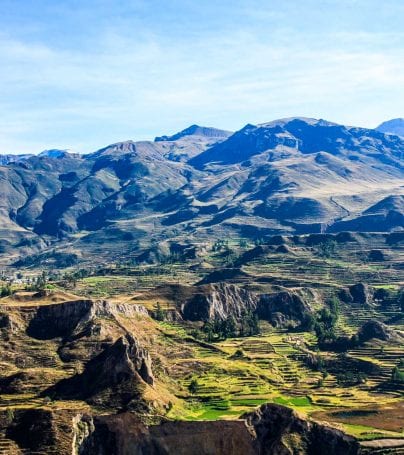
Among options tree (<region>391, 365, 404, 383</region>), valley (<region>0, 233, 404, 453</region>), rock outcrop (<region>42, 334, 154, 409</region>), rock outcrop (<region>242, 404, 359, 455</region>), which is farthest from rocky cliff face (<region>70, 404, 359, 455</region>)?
tree (<region>391, 365, 404, 383</region>)

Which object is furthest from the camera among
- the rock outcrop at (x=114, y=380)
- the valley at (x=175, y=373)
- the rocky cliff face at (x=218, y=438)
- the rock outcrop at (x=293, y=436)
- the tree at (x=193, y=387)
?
the tree at (x=193, y=387)

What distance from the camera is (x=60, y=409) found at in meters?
114

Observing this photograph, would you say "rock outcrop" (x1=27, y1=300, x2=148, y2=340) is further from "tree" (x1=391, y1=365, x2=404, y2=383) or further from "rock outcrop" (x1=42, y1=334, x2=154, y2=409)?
"tree" (x1=391, y1=365, x2=404, y2=383)

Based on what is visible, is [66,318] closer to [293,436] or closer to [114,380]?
[114,380]

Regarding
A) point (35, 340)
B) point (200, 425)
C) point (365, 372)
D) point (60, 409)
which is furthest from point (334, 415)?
point (35, 340)

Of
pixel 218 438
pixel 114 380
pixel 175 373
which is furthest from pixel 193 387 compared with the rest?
pixel 218 438

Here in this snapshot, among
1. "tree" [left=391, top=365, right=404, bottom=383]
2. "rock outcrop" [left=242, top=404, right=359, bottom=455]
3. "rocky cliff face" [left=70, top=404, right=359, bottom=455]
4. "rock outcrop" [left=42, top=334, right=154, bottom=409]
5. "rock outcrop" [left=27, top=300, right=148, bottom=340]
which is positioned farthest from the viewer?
"rock outcrop" [left=27, top=300, right=148, bottom=340]

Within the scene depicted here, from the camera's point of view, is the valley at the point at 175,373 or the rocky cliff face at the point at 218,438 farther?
the valley at the point at 175,373

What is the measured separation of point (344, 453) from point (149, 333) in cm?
8737

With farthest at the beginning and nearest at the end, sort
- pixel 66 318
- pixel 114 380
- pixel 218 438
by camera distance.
→ 1. pixel 66 318
2. pixel 114 380
3. pixel 218 438

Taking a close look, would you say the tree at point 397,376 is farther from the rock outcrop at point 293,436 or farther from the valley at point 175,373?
the rock outcrop at point 293,436

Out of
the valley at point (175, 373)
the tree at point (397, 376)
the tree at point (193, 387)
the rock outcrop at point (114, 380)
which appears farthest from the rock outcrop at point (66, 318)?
the tree at point (397, 376)

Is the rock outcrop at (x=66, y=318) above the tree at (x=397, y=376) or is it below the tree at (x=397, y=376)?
above

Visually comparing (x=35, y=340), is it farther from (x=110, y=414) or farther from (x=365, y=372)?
(x=365, y=372)
